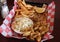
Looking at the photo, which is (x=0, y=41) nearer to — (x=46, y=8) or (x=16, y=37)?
(x=16, y=37)

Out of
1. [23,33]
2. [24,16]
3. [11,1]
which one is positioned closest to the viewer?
[23,33]

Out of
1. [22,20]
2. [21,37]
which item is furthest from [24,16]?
[21,37]

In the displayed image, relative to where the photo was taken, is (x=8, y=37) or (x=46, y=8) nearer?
(x=8, y=37)

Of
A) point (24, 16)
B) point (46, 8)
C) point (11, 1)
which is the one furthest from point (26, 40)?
point (11, 1)

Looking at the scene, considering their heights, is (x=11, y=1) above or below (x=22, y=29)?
above

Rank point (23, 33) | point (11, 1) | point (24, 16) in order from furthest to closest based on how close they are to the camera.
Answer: point (11, 1) < point (24, 16) < point (23, 33)

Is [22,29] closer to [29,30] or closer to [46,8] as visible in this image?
[29,30]
